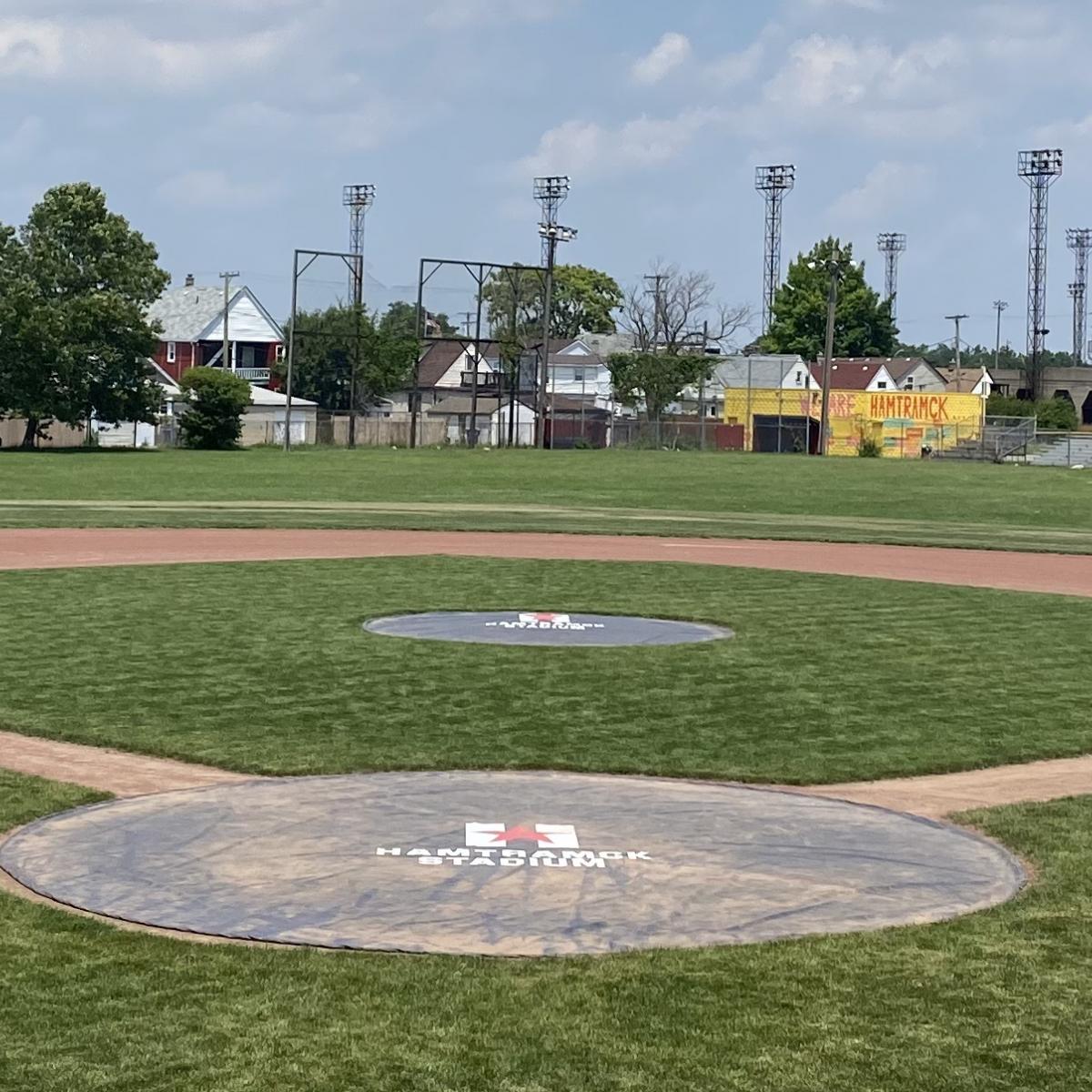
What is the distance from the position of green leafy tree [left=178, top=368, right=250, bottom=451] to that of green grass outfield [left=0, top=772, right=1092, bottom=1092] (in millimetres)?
63140

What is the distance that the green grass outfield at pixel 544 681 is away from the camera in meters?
10.7

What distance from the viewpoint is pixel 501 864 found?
25.6ft

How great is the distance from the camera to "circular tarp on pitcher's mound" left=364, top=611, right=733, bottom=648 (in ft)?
50.6

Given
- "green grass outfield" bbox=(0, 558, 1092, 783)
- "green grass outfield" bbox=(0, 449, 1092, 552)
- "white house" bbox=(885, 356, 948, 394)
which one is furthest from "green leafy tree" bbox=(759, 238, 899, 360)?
"green grass outfield" bbox=(0, 558, 1092, 783)

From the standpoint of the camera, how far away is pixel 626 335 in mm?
131750

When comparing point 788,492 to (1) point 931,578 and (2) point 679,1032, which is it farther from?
(2) point 679,1032

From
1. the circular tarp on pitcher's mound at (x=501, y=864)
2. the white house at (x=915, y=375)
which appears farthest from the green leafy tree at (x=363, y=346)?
the circular tarp on pitcher's mound at (x=501, y=864)

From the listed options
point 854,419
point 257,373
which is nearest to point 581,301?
point 257,373

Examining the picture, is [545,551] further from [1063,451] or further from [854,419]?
[854,419]

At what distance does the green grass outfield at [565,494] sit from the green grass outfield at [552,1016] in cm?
2319

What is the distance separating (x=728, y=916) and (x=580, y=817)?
5.82 feet

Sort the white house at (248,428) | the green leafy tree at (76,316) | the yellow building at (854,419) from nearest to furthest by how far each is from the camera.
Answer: the green leafy tree at (76,316) → the white house at (248,428) → the yellow building at (854,419)

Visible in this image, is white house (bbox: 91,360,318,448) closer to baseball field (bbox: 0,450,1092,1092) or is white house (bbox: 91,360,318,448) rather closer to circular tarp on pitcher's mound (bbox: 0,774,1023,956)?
baseball field (bbox: 0,450,1092,1092)

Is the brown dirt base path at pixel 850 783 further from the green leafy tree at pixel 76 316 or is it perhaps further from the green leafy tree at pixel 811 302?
the green leafy tree at pixel 811 302
